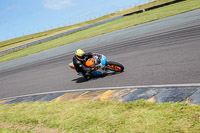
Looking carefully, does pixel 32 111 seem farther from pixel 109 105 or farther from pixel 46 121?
pixel 109 105

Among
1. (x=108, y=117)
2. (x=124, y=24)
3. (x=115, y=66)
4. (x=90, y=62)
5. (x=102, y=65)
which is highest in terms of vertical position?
(x=124, y=24)

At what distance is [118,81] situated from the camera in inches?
336

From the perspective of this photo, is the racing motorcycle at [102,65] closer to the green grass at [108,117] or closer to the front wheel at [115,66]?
the front wheel at [115,66]

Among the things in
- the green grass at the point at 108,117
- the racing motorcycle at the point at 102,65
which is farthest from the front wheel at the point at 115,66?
the green grass at the point at 108,117

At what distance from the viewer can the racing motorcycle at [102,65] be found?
926 centimetres

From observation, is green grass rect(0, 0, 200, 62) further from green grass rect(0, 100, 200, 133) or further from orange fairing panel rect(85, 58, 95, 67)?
green grass rect(0, 100, 200, 133)

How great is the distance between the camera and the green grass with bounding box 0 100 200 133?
442 cm

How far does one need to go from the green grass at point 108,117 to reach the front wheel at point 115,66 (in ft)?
8.90

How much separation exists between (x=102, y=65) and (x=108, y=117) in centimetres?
406

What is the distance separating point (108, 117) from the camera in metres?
5.38

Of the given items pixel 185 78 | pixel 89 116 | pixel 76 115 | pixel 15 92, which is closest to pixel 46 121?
pixel 76 115

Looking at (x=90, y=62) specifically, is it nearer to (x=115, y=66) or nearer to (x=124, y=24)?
(x=115, y=66)

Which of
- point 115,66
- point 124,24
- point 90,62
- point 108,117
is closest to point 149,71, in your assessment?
point 115,66

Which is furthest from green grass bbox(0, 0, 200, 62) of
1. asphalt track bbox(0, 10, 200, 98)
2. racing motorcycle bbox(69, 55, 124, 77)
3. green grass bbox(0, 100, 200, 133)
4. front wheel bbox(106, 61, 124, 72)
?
green grass bbox(0, 100, 200, 133)
